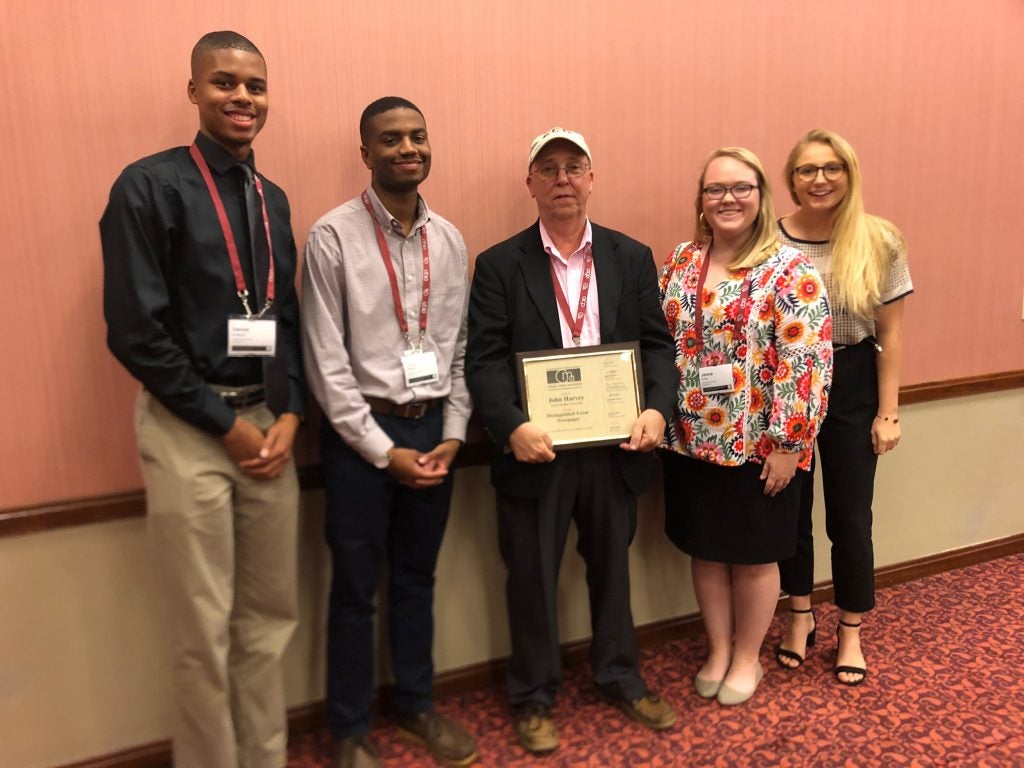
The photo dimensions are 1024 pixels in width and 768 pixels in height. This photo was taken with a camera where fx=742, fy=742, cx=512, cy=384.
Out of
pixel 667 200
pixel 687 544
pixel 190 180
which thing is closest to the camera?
pixel 190 180

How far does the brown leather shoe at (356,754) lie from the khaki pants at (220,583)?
165mm

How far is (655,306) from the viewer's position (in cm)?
212

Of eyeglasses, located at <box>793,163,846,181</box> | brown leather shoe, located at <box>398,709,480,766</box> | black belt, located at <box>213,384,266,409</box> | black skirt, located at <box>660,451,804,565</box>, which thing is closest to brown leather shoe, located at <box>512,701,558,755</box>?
brown leather shoe, located at <box>398,709,480,766</box>

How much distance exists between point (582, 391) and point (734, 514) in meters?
0.62

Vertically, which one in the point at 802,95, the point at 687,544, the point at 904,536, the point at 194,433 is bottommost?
the point at 904,536

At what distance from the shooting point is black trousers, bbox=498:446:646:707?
81.7 inches

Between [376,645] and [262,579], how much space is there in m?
0.61

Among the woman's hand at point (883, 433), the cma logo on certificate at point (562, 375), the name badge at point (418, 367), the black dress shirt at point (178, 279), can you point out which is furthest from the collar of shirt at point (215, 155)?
the woman's hand at point (883, 433)

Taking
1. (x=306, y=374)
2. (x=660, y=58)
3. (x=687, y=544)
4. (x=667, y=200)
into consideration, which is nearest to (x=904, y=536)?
(x=687, y=544)

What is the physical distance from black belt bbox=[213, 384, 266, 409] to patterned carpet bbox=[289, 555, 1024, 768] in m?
1.09

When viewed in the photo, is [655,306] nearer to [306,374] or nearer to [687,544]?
[687,544]

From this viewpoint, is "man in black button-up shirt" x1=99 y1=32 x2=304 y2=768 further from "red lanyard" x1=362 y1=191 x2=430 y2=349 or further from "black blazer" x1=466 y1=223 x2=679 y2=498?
"black blazer" x1=466 y1=223 x2=679 y2=498

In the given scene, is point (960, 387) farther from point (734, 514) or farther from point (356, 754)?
point (356, 754)

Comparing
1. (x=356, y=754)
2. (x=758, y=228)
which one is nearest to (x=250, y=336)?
(x=356, y=754)
